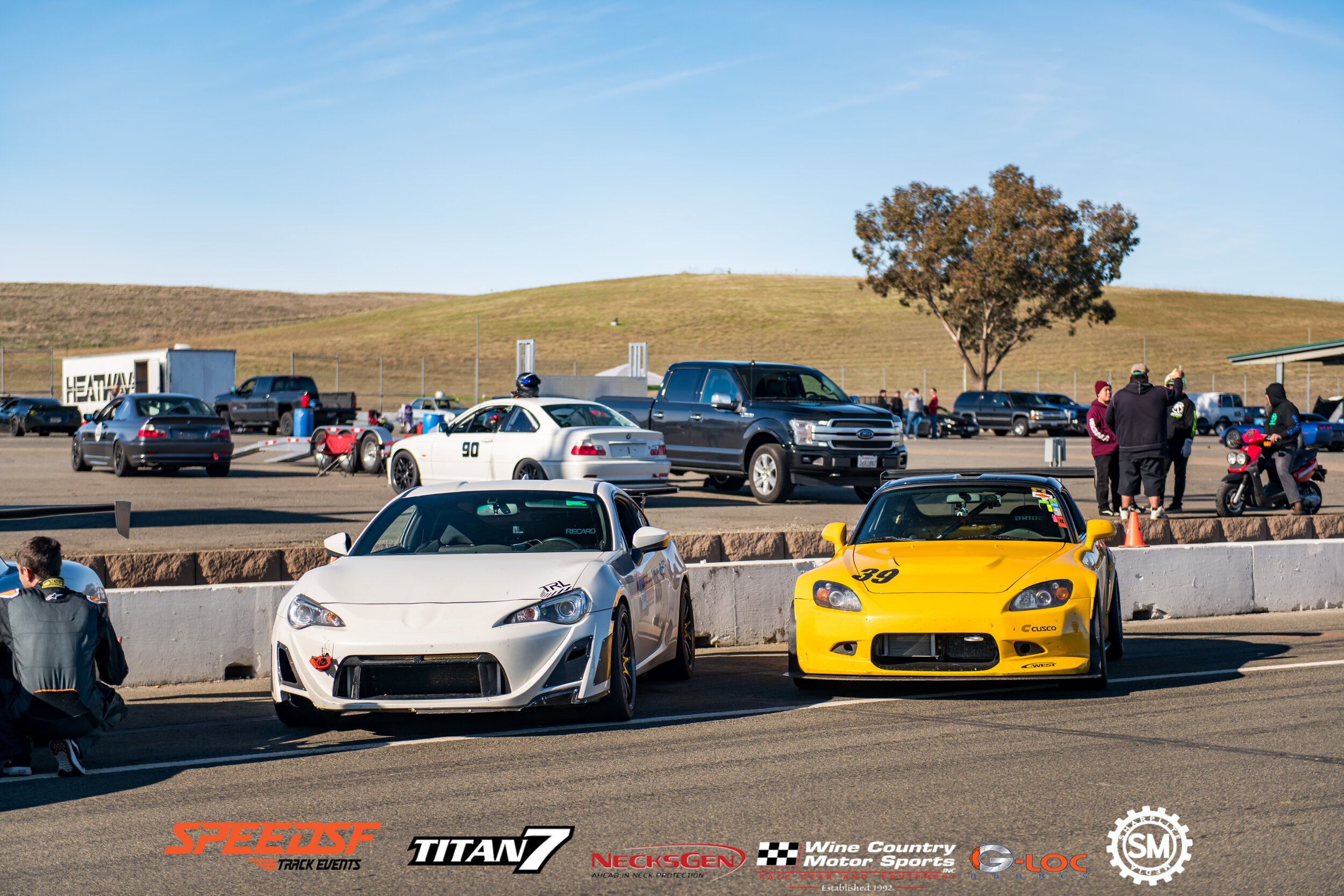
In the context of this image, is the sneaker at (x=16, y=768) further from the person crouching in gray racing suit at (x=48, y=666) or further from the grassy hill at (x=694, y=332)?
the grassy hill at (x=694, y=332)

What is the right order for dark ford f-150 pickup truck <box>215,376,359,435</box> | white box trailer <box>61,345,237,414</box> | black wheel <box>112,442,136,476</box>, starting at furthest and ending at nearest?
dark ford f-150 pickup truck <box>215,376,359,435</box>
white box trailer <box>61,345,237,414</box>
black wheel <box>112,442,136,476</box>

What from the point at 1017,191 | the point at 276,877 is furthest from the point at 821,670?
the point at 1017,191

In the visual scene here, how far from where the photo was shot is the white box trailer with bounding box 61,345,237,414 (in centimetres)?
4659

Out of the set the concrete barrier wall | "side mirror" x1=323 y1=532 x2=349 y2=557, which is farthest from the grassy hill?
"side mirror" x1=323 y1=532 x2=349 y2=557

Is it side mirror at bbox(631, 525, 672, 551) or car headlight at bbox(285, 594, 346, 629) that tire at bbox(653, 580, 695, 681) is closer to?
side mirror at bbox(631, 525, 672, 551)

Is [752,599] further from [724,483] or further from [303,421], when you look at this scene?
[303,421]

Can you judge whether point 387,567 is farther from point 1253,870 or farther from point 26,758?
point 1253,870

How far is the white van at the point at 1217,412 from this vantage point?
57656 millimetres

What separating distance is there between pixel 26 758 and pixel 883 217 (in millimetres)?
63105

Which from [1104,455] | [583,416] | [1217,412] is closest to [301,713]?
[583,416]

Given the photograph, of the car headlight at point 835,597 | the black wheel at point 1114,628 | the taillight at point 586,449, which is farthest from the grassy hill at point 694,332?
the car headlight at point 835,597

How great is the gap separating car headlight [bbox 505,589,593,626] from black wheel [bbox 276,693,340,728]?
1.15m

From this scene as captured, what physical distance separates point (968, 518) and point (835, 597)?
1.66 m

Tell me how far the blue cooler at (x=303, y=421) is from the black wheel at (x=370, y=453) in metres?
10.1
